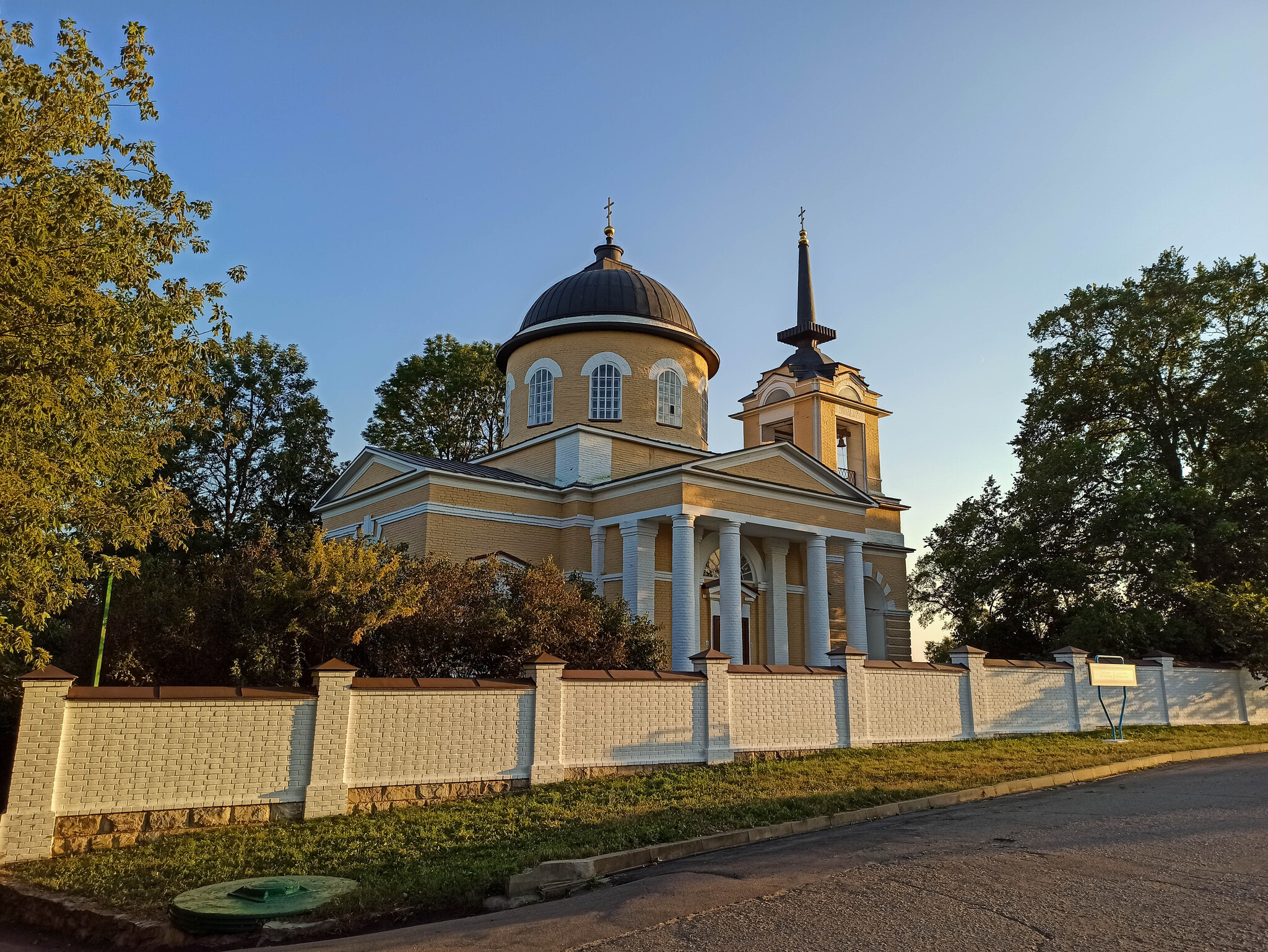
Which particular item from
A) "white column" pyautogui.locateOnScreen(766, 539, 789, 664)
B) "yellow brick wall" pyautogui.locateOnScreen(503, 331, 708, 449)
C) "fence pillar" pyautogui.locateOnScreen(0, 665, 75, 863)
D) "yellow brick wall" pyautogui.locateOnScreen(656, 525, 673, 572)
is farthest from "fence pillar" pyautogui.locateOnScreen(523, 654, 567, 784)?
"yellow brick wall" pyautogui.locateOnScreen(503, 331, 708, 449)

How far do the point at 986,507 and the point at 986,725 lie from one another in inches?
528

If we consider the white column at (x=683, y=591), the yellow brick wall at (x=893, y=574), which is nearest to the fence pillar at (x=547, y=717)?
the white column at (x=683, y=591)

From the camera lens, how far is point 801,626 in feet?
85.9

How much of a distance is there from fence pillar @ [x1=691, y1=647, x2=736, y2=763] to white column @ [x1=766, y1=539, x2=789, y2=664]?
12.5 meters

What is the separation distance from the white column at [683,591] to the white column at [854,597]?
4.59m

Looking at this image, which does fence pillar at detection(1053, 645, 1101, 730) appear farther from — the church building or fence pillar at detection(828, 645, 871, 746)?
the church building

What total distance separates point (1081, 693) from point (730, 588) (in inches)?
300

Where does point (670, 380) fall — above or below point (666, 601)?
above

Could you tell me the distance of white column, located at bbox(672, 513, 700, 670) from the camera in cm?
2078

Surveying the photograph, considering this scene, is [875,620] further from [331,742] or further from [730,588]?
[331,742]

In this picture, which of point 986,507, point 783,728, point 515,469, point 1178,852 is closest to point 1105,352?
point 986,507

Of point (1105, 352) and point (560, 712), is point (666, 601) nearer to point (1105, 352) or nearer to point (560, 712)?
point (560, 712)

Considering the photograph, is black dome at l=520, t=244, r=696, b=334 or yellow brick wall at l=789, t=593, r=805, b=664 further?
black dome at l=520, t=244, r=696, b=334

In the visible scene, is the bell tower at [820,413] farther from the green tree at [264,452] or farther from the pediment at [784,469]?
the green tree at [264,452]
